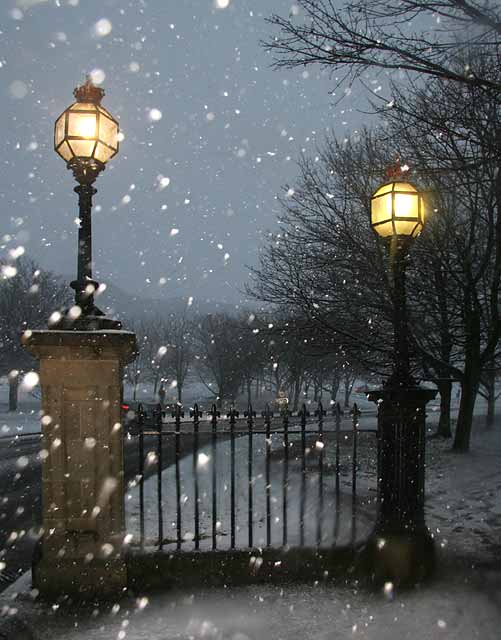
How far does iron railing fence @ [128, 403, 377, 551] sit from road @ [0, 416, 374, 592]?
0.63 meters

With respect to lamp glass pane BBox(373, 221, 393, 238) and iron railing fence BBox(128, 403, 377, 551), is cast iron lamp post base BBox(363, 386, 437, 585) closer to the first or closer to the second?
iron railing fence BBox(128, 403, 377, 551)

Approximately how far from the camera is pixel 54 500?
498 centimetres

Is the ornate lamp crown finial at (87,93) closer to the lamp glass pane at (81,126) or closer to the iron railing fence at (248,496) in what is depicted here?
the lamp glass pane at (81,126)

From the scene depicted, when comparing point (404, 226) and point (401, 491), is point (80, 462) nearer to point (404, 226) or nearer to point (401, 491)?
point (401, 491)

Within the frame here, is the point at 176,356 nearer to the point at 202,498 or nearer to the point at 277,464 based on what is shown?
the point at 277,464

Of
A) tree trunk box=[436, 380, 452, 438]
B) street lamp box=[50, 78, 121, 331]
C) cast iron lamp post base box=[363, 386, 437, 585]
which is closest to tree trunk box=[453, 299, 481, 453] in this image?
tree trunk box=[436, 380, 452, 438]

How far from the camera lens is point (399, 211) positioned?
19.0 feet

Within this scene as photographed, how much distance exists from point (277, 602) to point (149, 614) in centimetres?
111

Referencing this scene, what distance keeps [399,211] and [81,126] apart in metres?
3.23

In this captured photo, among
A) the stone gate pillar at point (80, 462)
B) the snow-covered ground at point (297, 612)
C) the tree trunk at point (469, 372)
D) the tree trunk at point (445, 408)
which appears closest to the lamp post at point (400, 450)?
the snow-covered ground at point (297, 612)

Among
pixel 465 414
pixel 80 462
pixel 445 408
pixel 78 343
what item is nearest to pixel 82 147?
pixel 78 343

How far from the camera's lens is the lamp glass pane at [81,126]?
5.17m

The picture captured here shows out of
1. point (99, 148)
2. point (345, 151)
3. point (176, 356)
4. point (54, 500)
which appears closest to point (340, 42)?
point (99, 148)

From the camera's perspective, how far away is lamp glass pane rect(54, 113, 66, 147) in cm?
525
